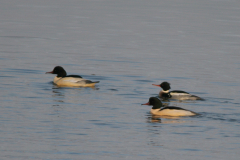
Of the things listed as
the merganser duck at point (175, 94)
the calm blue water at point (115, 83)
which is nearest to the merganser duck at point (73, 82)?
the calm blue water at point (115, 83)

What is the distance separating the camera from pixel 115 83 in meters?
24.5

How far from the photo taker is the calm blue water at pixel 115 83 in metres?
15.1

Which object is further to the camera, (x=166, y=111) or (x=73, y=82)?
(x=73, y=82)

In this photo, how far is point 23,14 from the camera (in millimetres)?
50938

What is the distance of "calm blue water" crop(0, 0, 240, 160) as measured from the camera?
15.1m

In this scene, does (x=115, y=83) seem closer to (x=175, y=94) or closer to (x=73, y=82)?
(x=73, y=82)

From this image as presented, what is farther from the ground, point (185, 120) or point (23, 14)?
point (23, 14)

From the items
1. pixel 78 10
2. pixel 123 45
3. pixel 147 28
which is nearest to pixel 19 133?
pixel 123 45

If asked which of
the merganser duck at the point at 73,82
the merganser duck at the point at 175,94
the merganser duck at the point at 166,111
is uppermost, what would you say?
the merganser duck at the point at 73,82

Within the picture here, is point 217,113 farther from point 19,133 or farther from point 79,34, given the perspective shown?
point 79,34

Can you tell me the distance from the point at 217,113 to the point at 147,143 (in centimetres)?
445

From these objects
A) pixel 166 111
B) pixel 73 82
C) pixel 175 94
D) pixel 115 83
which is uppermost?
pixel 73 82

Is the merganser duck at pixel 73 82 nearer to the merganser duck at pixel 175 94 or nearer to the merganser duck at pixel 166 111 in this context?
the merganser duck at pixel 175 94

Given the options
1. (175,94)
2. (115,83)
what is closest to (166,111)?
(175,94)
